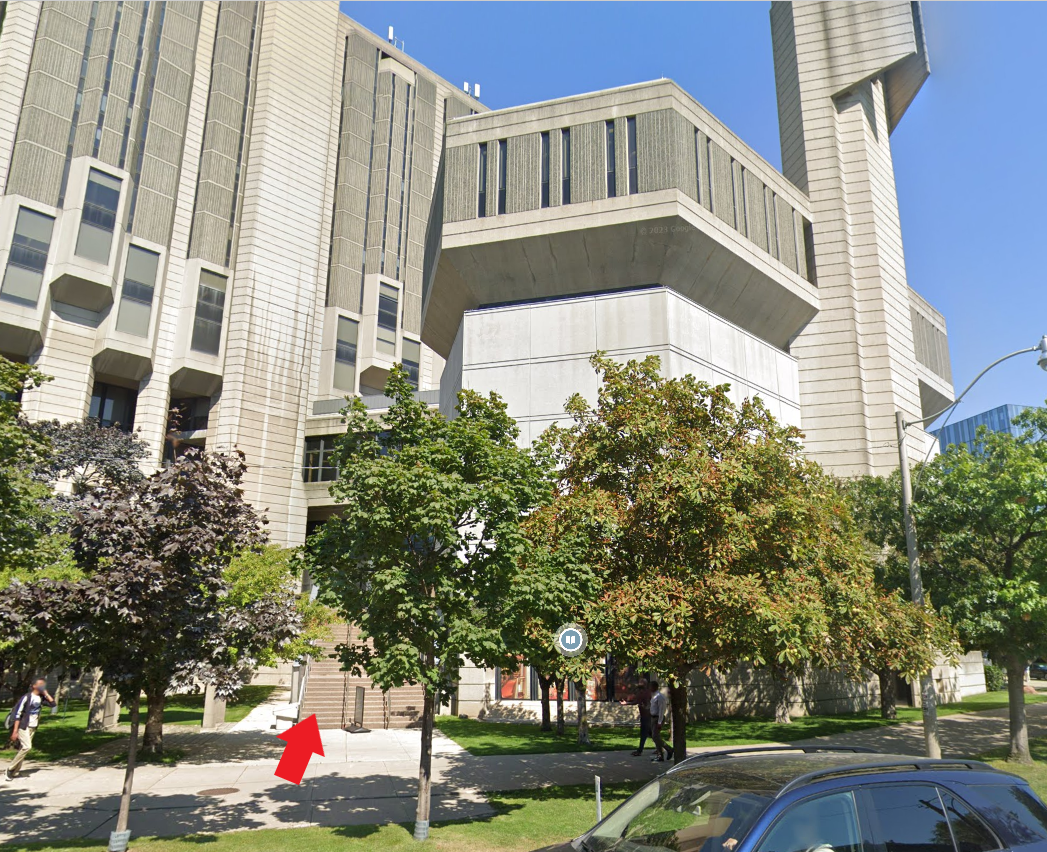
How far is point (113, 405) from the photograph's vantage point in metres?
49.9

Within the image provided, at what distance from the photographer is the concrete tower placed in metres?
36.3

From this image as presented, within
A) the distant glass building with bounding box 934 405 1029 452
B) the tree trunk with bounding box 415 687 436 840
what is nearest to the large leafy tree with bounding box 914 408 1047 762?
the tree trunk with bounding box 415 687 436 840

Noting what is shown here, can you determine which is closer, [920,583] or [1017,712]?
[920,583]

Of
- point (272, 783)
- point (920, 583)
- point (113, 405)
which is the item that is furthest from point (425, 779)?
point (113, 405)

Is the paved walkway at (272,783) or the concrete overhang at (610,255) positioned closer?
the paved walkway at (272,783)

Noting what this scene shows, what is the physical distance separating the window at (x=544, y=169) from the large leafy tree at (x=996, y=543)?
18026mm

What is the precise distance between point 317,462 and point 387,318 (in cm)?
1373

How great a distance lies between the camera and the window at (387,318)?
189 ft

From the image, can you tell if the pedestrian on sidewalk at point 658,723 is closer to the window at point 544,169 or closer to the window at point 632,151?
the window at point 632,151

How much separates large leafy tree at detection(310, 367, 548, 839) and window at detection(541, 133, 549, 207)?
19945mm

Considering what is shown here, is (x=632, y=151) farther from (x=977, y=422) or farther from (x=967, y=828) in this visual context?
(x=977, y=422)

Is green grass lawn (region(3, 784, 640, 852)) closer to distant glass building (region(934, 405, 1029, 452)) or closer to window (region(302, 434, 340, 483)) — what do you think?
window (region(302, 434, 340, 483))

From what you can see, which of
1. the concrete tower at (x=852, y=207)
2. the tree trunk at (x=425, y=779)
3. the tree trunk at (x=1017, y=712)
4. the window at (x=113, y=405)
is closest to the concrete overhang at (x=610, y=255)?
the concrete tower at (x=852, y=207)

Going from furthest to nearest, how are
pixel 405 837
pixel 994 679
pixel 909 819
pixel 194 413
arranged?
pixel 194 413, pixel 994 679, pixel 405 837, pixel 909 819
